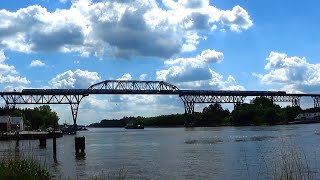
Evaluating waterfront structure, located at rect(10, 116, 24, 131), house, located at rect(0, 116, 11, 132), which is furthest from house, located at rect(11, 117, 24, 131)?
house, located at rect(0, 116, 11, 132)

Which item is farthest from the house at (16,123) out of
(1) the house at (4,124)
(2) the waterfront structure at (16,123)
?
(1) the house at (4,124)

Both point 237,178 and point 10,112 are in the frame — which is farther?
point 10,112

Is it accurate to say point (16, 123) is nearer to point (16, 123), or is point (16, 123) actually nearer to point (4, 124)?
point (16, 123)

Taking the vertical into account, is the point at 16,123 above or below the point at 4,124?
above

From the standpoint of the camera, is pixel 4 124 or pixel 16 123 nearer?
pixel 4 124

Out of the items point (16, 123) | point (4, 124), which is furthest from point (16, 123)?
point (4, 124)

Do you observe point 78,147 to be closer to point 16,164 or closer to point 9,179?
point 16,164

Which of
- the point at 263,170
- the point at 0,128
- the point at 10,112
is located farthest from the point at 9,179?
the point at 10,112

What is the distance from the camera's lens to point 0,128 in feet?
417

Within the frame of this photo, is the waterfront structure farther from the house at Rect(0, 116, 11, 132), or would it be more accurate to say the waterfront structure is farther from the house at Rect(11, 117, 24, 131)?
the house at Rect(0, 116, 11, 132)

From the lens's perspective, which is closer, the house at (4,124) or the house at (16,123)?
the house at (4,124)

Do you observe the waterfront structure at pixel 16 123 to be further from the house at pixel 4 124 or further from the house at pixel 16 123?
the house at pixel 4 124

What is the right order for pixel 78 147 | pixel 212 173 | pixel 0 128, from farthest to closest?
pixel 0 128 < pixel 78 147 < pixel 212 173

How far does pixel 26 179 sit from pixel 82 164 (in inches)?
1048
